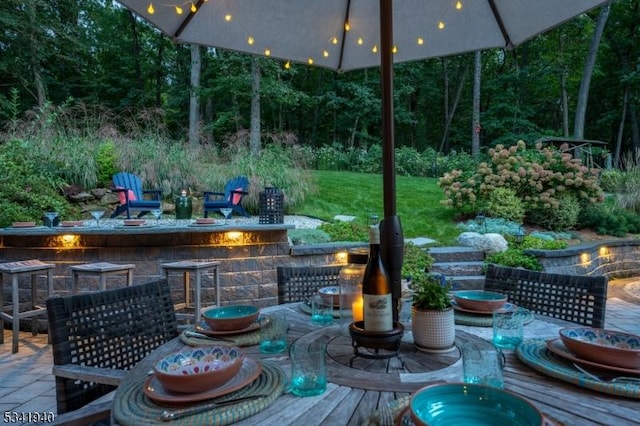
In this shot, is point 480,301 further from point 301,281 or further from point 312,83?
point 312,83

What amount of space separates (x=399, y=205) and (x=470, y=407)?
687cm

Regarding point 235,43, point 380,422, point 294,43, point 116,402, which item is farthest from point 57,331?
point 294,43

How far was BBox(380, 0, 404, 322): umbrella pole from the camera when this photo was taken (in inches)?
45.0

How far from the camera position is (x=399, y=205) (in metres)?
7.55

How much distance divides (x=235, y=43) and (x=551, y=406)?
233cm

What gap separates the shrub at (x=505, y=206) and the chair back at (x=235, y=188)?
3.73m

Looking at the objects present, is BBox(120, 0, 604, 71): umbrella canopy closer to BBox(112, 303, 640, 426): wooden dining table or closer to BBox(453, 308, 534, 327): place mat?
BBox(453, 308, 534, 327): place mat

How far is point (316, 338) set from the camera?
51.5 inches

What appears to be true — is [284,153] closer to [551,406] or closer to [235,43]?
[235,43]

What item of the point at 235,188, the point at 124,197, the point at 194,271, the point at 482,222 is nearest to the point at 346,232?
the point at 235,188

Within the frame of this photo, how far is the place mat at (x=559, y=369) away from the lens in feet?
2.95

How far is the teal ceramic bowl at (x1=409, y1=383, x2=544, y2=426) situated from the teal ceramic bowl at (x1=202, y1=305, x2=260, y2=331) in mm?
731

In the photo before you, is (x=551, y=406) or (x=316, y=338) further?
(x=316, y=338)

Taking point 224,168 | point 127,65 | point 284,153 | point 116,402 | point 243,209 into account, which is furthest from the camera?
point 127,65
